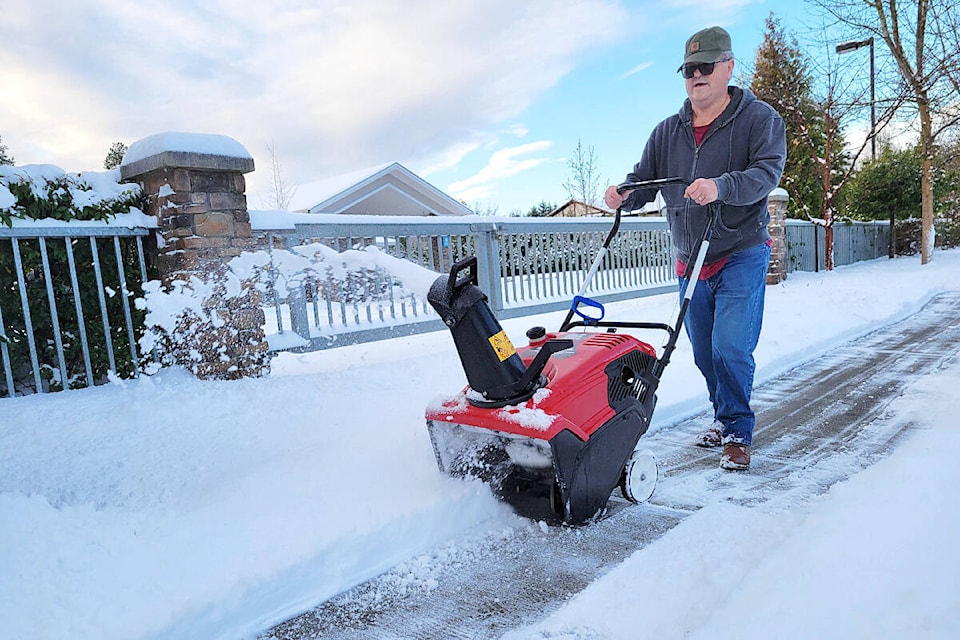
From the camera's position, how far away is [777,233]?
11719 mm

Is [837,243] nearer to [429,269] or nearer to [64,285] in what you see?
→ [429,269]

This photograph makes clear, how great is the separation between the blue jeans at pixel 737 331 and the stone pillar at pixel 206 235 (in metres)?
2.97

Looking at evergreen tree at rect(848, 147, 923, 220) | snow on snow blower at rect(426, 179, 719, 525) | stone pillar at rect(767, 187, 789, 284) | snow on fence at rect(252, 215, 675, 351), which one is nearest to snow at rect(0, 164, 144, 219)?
snow on fence at rect(252, 215, 675, 351)


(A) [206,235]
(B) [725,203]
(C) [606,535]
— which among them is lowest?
(C) [606,535]

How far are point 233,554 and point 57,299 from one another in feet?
8.45

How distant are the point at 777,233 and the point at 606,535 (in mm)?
11187

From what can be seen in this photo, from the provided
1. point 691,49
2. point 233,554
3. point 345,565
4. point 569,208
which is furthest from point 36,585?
point 569,208

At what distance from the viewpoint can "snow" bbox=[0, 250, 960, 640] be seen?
162cm

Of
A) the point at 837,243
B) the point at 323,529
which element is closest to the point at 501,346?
the point at 323,529

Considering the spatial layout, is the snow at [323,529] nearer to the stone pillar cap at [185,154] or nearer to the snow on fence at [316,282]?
the snow on fence at [316,282]

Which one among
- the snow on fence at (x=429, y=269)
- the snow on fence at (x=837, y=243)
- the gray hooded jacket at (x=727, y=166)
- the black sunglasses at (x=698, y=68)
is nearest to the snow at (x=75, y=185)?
the snow on fence at (x=429, y=269)

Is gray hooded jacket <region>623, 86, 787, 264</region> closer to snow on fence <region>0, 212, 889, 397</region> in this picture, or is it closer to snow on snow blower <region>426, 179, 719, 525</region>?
snow on snow blower <region>426, 179, 719, 525</region>

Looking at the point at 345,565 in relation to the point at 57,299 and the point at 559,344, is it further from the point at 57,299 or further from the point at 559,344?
the point at 57,299

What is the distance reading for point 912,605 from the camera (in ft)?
4.82
